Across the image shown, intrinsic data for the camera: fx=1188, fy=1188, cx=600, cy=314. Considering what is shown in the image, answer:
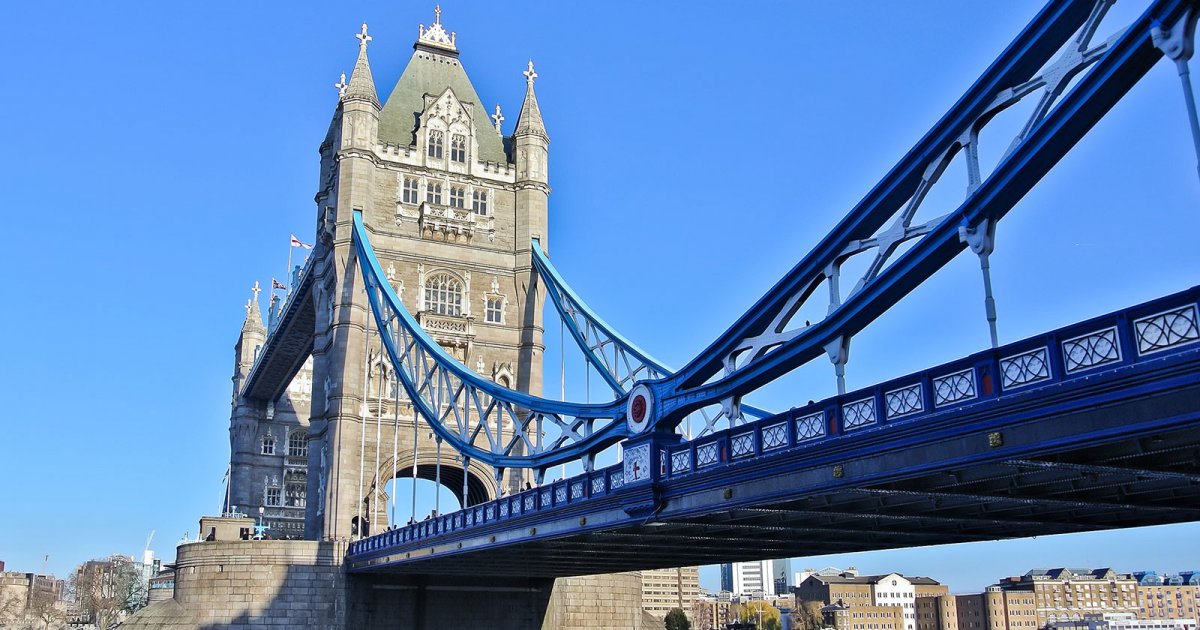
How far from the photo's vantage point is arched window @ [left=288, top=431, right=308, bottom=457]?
77.8 meters

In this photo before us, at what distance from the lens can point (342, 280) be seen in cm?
5116

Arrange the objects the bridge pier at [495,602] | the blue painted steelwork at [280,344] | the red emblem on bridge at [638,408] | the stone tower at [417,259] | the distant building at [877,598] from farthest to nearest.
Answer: the distant building at [877,598]
the blue painted steelwork at [280,344]
the stone tower at [417,259]
the bridge pier at [495,602]
the red emblem on bridge at [638,408]

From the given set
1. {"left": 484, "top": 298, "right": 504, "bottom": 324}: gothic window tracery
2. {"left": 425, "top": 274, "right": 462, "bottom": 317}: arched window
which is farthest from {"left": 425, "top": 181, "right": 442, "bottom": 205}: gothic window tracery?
{"left": 484, "top": 298, "right": 504, "bottom": 324}: gothic window tracery

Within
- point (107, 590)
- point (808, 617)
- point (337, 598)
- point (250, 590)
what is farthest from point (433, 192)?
point (808, 617)

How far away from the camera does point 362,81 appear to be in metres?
53.5

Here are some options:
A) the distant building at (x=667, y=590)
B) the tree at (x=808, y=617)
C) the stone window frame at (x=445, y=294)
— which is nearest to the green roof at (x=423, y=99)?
the stone window frame at (x=445, y=294)

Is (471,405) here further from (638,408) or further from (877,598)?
(877,598)

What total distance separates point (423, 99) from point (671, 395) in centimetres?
3409

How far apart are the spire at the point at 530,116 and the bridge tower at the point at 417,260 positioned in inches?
2.4

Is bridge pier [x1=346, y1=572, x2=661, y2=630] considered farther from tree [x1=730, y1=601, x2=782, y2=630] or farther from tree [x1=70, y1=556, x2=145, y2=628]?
tree [x1=730, y1=601, x2=782, y2=630]

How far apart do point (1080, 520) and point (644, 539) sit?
1009cm

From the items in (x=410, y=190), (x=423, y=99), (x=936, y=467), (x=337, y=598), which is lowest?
(x=337, y=598)

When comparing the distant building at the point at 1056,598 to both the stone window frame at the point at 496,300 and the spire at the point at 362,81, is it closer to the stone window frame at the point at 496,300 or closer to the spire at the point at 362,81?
the stone window frame at the point at 496,300

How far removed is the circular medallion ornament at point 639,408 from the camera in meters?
25.6
